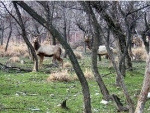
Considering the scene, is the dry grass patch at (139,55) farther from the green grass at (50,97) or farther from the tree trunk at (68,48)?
the tree trunk at (68,48)

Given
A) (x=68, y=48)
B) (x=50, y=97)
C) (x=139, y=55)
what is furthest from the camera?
(x=139, y=55)

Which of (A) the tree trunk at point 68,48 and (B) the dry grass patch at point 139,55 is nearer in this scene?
(A) the tree trunk at point 68,48

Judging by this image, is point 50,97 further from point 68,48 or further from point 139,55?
point 139,55

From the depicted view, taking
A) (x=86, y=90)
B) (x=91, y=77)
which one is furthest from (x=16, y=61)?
(x=86, y=90)

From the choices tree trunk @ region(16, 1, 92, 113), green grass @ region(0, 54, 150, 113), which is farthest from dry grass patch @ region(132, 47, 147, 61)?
tree trunk @ region(16, 1, 92, 113)

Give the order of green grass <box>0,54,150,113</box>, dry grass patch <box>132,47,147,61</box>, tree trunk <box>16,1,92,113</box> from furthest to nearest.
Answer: dry grass patch <box>132,47,147,61</box>, green grass <box>0,54,150,113</box>, tree trunk <box>16,1,92,113</box>

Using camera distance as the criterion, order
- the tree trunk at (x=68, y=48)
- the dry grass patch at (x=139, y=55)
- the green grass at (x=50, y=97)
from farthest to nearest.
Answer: the dry grass patch at (x=139, y=55), the green grass at (x=50, y=97), the tree trunk at (x=68, y=48)

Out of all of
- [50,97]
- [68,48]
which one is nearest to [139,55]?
[50,97]

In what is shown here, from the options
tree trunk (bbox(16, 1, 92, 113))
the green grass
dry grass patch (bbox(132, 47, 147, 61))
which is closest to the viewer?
tree trunk (bbox(16, 1, 92, 113))

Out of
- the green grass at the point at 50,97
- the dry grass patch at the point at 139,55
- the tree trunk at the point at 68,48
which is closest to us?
the tree trunk at the point at 68,48

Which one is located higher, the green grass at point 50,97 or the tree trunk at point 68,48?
the tree trunk at point 68,48

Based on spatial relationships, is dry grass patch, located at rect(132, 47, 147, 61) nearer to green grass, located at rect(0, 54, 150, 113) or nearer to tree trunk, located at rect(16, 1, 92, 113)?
green grass, located at rect(0, 54, 150, 113)

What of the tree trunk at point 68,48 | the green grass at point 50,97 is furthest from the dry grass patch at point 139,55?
the tree trunk at point 68,48

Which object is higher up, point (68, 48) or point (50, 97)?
point (68, 48)
